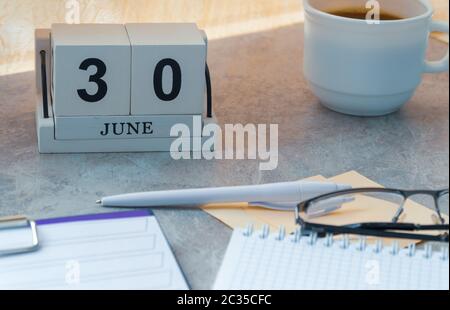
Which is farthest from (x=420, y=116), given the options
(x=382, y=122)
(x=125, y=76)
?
(x=125, y=76)

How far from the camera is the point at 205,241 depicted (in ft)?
2.76

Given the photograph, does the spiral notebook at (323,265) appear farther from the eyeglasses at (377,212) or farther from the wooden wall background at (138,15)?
the wooden wall background at (138,15)

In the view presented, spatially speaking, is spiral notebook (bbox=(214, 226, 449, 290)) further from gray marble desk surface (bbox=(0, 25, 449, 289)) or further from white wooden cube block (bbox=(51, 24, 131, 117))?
white wooden cube block (bbox=(51, 24, 131, 117))

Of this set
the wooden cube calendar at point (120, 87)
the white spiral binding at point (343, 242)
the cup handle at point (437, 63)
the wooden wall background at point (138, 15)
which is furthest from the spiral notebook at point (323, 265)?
the wooden wall background at point (138, 15)

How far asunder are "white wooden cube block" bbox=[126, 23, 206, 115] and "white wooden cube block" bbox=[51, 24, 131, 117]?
0.01m

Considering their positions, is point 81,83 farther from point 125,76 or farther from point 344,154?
point 344,154

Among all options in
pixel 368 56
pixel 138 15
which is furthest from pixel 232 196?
pixel 138 15

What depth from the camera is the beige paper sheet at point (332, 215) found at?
0.86 m

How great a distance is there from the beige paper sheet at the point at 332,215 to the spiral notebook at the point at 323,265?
0.05 meters

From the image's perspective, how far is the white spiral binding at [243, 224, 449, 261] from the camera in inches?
30.9

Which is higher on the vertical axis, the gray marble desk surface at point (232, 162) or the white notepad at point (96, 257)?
the white notepad at point (96, 257)

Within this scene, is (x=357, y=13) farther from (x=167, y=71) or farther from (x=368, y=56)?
(x=167, y=71)

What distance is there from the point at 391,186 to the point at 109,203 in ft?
0.98
